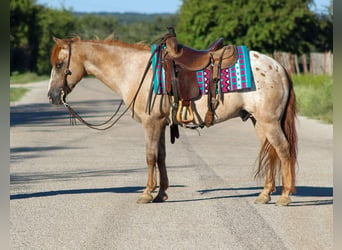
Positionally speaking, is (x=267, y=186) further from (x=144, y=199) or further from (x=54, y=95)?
(x=54, y=95)

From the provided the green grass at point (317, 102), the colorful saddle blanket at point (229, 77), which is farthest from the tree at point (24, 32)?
the colorful saddle blanket at point (229, 77)

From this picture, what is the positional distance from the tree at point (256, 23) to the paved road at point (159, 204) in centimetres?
3444

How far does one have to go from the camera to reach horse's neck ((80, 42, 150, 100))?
8625 millimetres

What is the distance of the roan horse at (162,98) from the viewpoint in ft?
27.2

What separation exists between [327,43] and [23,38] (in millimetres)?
29155

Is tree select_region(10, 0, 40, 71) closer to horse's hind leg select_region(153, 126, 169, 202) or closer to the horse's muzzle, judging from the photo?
the horse's muzzle

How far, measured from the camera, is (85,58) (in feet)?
28.7

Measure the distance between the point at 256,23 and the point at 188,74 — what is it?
42805mm

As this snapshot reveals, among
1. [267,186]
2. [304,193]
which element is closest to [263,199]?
[267,186]

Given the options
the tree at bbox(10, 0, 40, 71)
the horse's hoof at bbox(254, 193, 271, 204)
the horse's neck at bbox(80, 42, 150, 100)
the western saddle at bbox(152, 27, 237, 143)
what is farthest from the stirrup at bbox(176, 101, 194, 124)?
the tree at bbox(10, 0, 40, 71)

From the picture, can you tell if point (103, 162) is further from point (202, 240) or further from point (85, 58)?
point (202, 240)

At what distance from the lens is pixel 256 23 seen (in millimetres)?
50312

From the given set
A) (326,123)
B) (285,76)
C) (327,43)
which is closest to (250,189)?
(285,76)

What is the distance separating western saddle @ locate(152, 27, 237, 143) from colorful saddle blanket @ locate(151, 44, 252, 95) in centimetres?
5
